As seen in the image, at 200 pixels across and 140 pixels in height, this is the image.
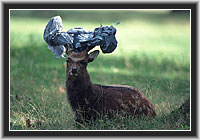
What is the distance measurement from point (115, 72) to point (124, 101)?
472 centimetres

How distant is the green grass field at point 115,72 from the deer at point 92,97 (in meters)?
0.19

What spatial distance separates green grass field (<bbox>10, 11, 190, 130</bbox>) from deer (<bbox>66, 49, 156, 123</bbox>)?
19cm

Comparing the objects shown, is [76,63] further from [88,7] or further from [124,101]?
[124,101]

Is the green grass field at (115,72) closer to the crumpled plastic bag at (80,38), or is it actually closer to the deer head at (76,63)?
the crumpled plastic bag at (80,38)

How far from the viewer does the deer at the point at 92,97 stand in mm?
6711

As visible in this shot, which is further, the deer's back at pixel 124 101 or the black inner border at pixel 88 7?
the deer's back at pixel 124 101

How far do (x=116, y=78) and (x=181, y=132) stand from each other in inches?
178

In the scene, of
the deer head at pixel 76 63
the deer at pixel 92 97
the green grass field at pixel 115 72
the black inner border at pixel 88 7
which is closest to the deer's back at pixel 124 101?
the deer at pixel 92 97

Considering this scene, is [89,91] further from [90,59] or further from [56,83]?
[56,83]

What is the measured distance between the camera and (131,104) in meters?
7.16

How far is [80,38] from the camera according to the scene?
6859mm

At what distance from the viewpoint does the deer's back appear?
7082 mm

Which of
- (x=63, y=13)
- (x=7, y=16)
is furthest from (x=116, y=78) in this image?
(x=63, y=13)

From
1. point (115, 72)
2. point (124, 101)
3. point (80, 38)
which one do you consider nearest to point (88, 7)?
point (80, 38)
